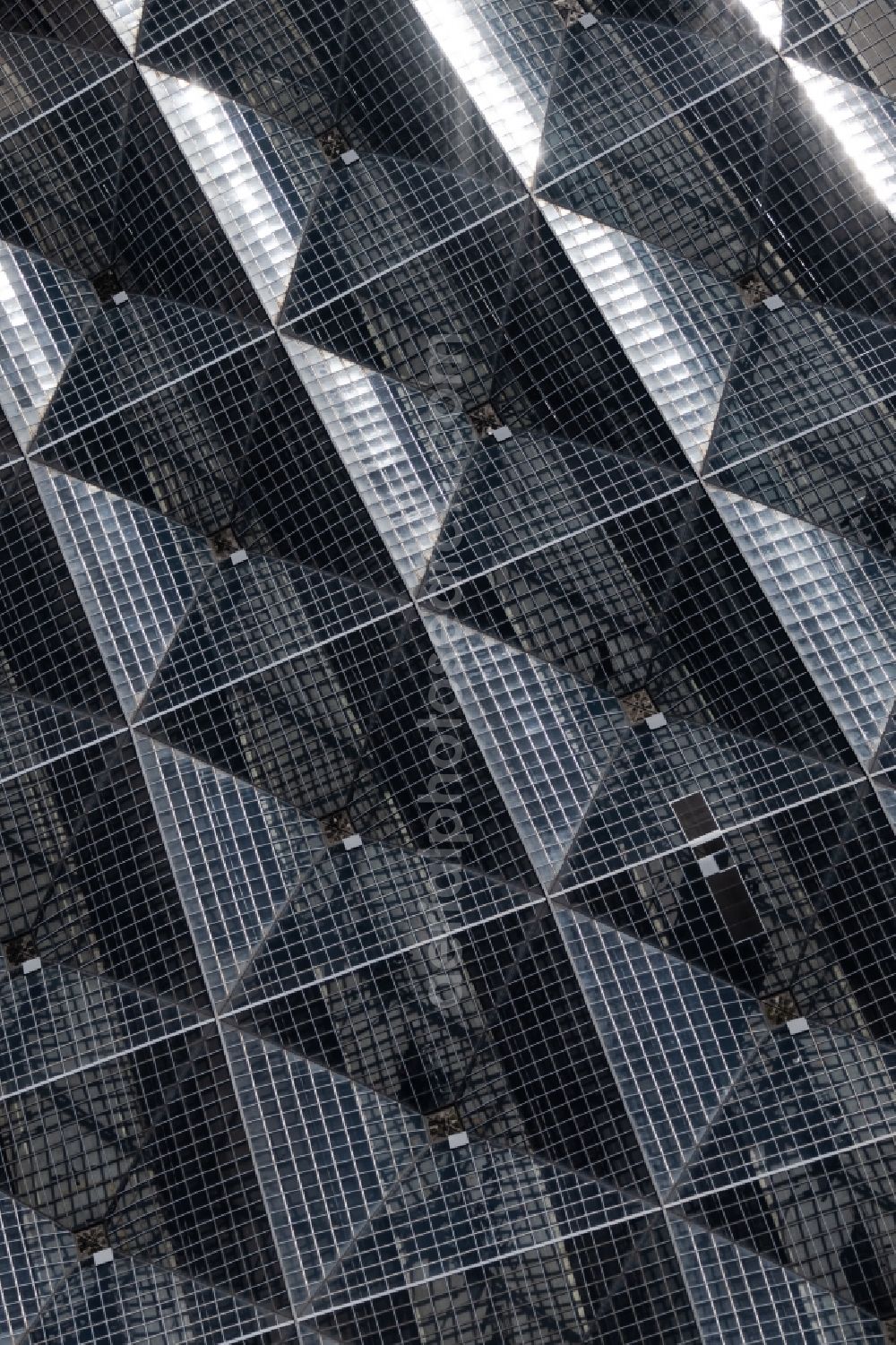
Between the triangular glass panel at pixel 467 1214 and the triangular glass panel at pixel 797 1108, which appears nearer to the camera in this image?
the triangular glass panel at pixel 797 1108

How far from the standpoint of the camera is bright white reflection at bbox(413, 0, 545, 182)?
47.5 meters

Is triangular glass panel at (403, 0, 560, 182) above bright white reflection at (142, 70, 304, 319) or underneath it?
above

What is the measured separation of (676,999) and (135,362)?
3047 cm

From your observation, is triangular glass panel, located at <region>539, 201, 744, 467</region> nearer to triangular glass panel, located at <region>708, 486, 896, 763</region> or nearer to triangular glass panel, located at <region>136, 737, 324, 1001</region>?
triangular glass panel, located at <region>708, 486, 896, 763</region>

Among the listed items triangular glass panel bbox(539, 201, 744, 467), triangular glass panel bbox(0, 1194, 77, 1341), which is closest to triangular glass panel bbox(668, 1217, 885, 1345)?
triangular glass panel bbox(0, 1194, 77, 1341)

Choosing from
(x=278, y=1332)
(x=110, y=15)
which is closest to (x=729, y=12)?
(x=110, y=15)

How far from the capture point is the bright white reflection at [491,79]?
47469mm

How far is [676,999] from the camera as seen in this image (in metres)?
43.3

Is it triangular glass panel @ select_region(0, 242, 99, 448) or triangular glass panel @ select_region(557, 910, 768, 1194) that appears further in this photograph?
triangular glass panel @ select_region(0, 242, 99, 448)

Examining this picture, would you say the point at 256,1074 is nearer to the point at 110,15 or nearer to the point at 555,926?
the point at 555,926

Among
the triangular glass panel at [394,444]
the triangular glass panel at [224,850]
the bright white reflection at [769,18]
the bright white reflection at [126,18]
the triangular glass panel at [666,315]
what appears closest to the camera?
the triangular glass panel at [666,315]

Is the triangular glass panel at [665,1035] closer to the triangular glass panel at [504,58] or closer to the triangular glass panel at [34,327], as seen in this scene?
the triangular glass panel at [504,58]

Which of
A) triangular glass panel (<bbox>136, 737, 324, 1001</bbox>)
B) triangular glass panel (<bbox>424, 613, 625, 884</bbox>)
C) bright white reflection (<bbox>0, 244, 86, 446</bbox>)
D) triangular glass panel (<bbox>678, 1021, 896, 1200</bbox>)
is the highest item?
bright white reflection (<bbox>0, 244, 86, 446</bbox>)

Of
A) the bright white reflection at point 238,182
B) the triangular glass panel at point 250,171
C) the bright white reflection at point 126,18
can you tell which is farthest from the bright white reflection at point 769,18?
the bright white reflection at point 126,18
